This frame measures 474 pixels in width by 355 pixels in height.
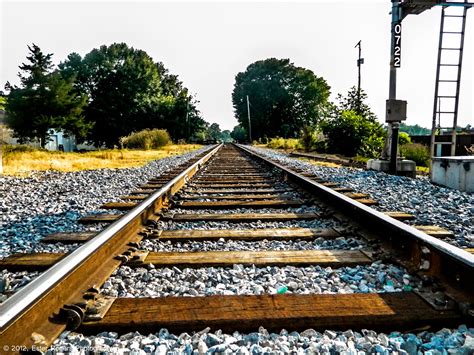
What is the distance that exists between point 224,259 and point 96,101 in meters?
55.2

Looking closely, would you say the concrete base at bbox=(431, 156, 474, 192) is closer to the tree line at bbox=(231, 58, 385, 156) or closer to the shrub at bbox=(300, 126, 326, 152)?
the shrub at bbox=(300, 126, 326, 152)

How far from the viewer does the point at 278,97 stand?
67.6 meters

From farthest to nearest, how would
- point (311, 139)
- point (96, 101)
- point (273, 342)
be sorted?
point (96, 101) < point (311, 139) < point (273, 342)

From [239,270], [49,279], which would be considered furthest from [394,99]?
[49,279]

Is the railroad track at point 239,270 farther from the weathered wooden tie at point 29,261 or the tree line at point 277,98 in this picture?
the tree line at point 277,98

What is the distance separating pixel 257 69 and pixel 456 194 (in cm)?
6930

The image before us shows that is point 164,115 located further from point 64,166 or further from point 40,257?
point 40,257

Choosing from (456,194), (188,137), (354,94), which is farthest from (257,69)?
(456,194)

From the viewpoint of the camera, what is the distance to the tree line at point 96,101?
33.6 metres

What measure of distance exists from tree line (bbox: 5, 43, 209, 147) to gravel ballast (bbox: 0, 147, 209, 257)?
30.0 metres

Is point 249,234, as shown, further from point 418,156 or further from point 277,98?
point 277,98

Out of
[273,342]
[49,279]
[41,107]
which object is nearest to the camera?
[273,342]

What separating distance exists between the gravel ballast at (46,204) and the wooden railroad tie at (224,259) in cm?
33

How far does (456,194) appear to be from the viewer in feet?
15.6
